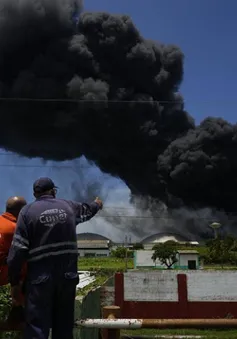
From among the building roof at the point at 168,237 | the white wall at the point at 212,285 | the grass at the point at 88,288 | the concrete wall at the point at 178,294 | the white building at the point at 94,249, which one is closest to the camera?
the grass at the point at 88,288

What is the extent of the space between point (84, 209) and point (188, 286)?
16326 millimetres

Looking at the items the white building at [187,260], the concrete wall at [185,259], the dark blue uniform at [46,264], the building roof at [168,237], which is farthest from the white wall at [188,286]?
the building roof at [168,237]

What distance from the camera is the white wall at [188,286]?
709 inches

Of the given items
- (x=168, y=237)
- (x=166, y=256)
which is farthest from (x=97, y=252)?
(x=166, y=256)

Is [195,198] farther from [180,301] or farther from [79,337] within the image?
[79,337]

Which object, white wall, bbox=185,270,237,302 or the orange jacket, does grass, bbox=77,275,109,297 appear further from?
white wall, bbox=185,270,237,302

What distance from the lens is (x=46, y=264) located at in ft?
8.01

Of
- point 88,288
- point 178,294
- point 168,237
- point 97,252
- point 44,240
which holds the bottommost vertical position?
point 178,294

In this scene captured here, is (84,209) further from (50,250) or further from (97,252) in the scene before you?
(97,252)

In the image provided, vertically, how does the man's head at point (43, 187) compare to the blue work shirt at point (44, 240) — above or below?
above

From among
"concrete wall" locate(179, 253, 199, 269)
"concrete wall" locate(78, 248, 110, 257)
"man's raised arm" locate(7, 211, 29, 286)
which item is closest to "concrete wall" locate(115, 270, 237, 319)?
"man's raised arm" locate(7, 211, 29, 286)

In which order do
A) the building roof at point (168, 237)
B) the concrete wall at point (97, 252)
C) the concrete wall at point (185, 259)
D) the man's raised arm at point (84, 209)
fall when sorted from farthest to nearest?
the building roof at point (168, 237) < the concrete wall at point (97, 252) < the concrete wall at point (185, 259) < the man's raised arm at point (84, 209)

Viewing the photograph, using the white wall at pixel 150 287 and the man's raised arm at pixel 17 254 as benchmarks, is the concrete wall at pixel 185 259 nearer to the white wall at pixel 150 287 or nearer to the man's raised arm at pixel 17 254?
the white wall at pixel 150 287

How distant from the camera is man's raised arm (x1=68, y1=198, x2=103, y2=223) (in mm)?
2742
